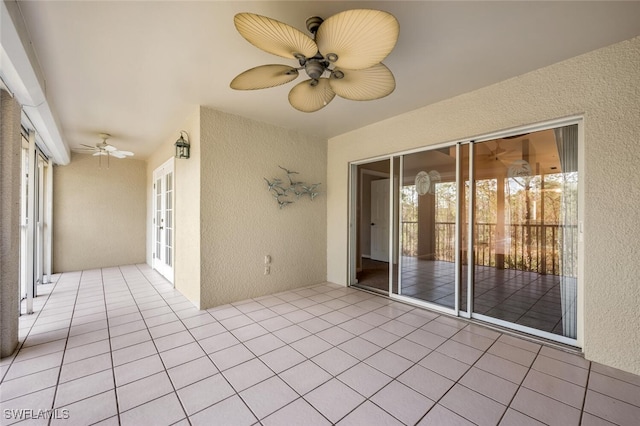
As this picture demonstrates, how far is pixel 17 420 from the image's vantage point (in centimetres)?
152

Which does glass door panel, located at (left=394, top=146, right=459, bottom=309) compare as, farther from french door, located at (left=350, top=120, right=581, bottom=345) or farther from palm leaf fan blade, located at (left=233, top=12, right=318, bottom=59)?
palm leaf fan blade, located at (left=233, top=12, right=318, bottom=59)

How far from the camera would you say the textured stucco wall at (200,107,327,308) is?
11.0 ft

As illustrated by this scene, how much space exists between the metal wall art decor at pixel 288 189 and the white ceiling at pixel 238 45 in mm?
1088

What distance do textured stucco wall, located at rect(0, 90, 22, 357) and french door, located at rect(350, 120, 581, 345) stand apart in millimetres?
4048

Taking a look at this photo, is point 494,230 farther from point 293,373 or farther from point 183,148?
point 183,148

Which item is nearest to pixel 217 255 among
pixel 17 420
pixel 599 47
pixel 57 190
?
pixel 17 420

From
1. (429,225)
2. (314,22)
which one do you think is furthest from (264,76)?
(429,225)

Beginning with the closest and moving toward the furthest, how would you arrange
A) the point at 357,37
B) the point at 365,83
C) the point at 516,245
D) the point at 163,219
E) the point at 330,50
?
1. the point at 357,37
2. the point at 330,50
3. the point at 365,83
4. the point at 516,245
5. the point at 163,219

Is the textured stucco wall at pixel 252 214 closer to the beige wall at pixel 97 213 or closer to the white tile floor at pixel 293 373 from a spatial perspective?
the white tile floor at pixel 293 373

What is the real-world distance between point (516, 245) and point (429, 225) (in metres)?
0.97

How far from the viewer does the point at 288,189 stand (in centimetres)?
414

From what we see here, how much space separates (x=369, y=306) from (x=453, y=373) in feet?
4.84

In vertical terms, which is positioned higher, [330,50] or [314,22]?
[314,22]

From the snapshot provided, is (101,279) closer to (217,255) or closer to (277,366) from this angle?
(217,255)
